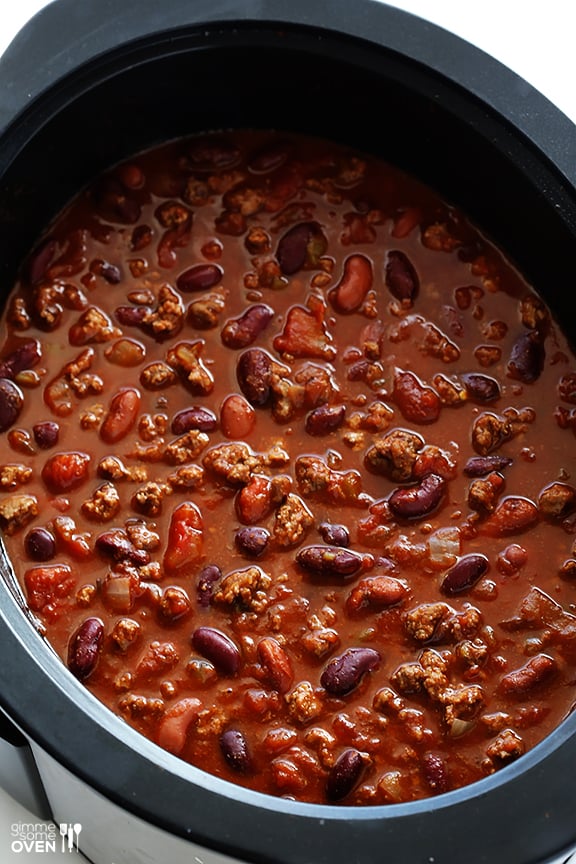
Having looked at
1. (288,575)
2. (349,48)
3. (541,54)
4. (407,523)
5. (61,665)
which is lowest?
(61,665)

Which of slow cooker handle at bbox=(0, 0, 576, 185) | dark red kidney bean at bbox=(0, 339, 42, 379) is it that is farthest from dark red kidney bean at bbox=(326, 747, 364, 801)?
slow cooker handle at bbox=(0, 0, 576, 185)

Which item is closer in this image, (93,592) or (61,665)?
(61,665)

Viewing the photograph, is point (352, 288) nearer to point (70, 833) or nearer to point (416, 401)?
point (416, 401)

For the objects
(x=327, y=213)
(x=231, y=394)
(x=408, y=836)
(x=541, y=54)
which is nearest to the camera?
(x=408, y=836)

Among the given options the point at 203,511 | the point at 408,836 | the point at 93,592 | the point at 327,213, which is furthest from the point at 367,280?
the point at 408,836

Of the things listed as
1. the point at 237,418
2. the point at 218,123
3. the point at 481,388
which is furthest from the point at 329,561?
the point at 218,123

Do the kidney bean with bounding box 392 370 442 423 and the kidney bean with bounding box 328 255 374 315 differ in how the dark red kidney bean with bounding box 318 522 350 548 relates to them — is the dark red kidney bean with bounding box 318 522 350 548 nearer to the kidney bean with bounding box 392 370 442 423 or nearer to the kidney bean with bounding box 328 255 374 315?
the kidney bean with bounding box 392 370 442 423

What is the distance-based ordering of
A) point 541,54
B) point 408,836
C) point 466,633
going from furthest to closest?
1. point 541,54
2. point 466,633
3. point 408,836

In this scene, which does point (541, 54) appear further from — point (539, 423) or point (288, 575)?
point (288, 575)

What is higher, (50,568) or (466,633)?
(466,633)
